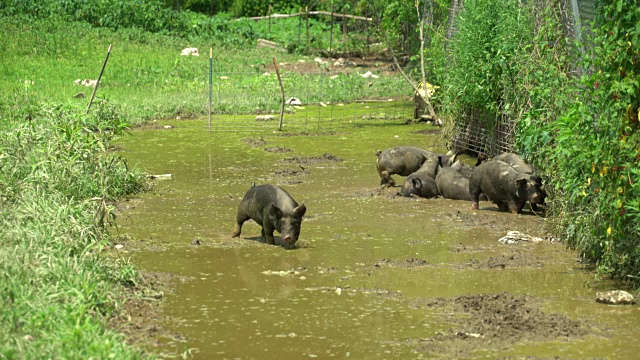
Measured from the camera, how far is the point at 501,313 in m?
7.36

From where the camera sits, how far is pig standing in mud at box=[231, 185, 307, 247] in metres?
9.56

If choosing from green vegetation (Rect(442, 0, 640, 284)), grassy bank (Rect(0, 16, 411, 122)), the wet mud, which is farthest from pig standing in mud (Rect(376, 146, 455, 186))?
grassy bank (Rect(0, 16, 411, 122))

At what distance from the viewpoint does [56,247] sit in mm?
7520

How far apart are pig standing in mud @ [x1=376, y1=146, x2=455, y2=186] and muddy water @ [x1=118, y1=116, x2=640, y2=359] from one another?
11.1 inches

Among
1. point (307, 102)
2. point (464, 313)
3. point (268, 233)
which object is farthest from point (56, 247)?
point (307, 102)

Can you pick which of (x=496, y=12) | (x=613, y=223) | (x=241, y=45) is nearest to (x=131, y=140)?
(x=496, y=12)

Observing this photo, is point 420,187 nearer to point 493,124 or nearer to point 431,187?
point 431,187

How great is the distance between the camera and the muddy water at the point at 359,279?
6766 mm

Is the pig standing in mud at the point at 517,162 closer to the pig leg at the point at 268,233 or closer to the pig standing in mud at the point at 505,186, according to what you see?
the pig standing in mud at the point at 505,186

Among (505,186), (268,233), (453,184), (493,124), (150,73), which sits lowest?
(150,73)

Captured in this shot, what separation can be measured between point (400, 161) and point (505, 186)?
2.55 meters

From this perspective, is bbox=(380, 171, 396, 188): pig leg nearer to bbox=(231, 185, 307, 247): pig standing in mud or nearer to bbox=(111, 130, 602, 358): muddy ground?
bbox=(231, 185, 307, 247): pig standing in mud

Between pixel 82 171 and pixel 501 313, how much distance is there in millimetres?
5294

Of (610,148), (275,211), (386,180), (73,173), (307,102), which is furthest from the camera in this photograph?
(307,102)
